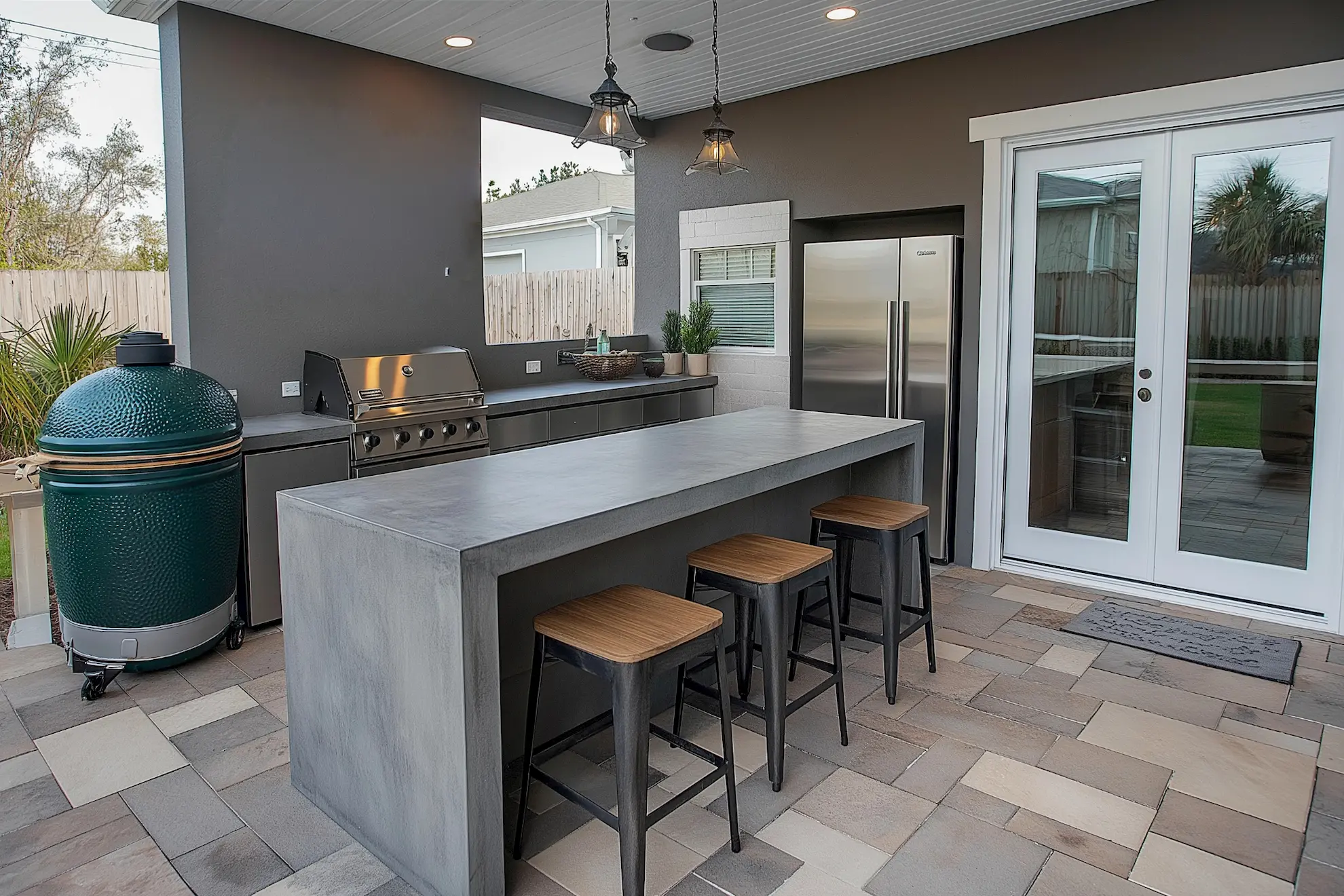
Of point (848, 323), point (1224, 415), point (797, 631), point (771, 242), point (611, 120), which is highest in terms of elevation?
point (611, 120)

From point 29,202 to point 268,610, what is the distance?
5.71m

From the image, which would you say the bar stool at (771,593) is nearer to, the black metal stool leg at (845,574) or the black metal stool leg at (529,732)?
the black metal stool leg at (529,732)

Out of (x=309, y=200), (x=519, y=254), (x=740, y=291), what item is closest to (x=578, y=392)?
(x=740, y=291)

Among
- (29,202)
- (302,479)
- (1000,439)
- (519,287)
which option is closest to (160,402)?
(302,479)

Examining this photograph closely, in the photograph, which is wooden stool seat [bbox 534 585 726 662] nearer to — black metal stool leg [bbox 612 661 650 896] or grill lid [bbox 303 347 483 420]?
black metal stool leg [bbox 612 661 650 896]

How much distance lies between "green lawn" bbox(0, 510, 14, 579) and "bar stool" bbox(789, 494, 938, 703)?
4.06 m

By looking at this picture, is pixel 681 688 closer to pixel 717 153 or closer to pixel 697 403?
pixel 717 153

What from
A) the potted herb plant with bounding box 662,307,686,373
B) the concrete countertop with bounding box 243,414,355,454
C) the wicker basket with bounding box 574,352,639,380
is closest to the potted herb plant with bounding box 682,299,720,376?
the potted herb plant with bounding box 662,307,686,373

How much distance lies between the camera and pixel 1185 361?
403 centimetres

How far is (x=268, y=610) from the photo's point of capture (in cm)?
378

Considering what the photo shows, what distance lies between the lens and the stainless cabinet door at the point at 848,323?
192 inches

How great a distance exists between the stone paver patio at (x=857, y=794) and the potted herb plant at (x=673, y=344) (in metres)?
3.02

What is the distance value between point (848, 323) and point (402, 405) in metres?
2.57

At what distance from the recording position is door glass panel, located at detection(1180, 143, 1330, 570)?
147 inches
